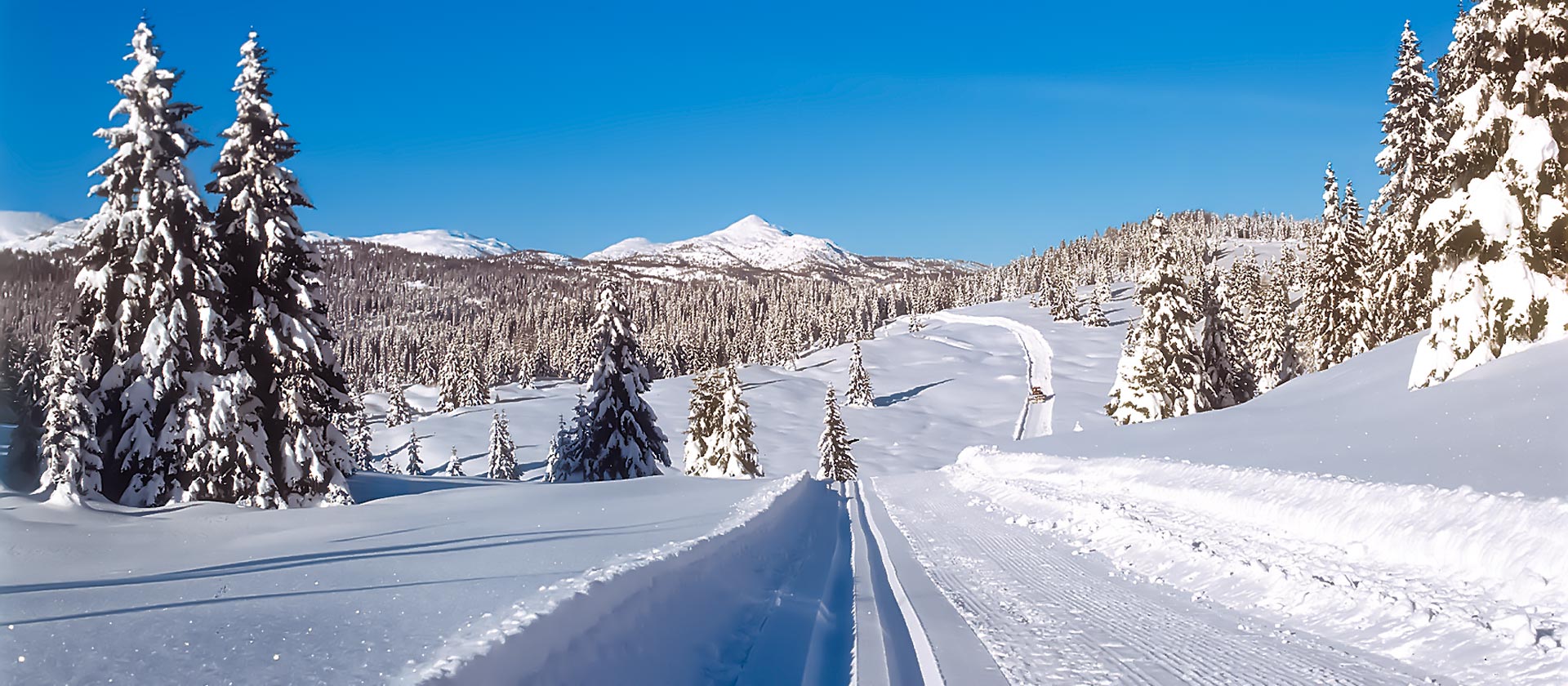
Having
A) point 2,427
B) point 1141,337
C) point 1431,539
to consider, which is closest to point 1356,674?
point 1431,539

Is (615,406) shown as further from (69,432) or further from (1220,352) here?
(1220,352)

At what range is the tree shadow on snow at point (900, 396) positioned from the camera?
106531mm

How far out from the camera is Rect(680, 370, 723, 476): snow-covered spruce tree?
46.4 meters

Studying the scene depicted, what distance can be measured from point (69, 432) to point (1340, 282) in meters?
47.1

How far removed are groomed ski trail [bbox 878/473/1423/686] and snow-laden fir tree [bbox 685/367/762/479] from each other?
32504mm

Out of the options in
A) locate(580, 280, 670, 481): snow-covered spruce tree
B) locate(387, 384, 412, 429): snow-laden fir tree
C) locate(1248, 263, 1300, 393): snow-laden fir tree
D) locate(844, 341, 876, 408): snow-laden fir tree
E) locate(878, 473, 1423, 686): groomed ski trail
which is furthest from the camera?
locate(387, 384, 412, 429): snow-laden fir tree

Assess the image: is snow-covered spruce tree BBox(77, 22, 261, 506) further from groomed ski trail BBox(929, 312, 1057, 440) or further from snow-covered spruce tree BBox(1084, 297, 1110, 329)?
snow-covered spruce tree BBox(1084, 297, 1110, 329)

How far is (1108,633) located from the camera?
24.5ft

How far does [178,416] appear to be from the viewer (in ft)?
60.0

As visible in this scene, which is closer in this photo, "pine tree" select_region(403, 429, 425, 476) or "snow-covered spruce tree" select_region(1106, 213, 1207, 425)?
"snow-covered spruce tree" select_region(1106, 213, 1207, 425)

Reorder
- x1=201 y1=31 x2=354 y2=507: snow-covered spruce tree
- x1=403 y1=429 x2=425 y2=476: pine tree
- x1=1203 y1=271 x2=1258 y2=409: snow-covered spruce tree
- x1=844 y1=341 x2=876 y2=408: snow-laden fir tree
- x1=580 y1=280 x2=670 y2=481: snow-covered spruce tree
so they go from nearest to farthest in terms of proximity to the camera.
A: x1=201 y1=31 x2=354 y2=507: snow-covered spruce tree, x1=580 y1=280 x2=670 y2=481: snow-covered spruce tree, x1=1203 y1=271 x2=1258 y2=409: snow-covered spruce tree, x1=403 y1=429 x2=425 y2=476: pine tree, x1=844 y1=341 x2=876 y2=408: snow-laden fir tree

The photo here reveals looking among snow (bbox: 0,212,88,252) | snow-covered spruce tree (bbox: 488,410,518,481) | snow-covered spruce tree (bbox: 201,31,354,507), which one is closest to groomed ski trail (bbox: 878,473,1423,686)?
snow (bbox: 0,212,88,252)

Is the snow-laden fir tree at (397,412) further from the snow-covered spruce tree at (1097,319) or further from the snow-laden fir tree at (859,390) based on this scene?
the snow-covered spruce tree at (1097,319)

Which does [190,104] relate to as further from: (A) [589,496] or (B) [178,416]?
(A) [589,496]
